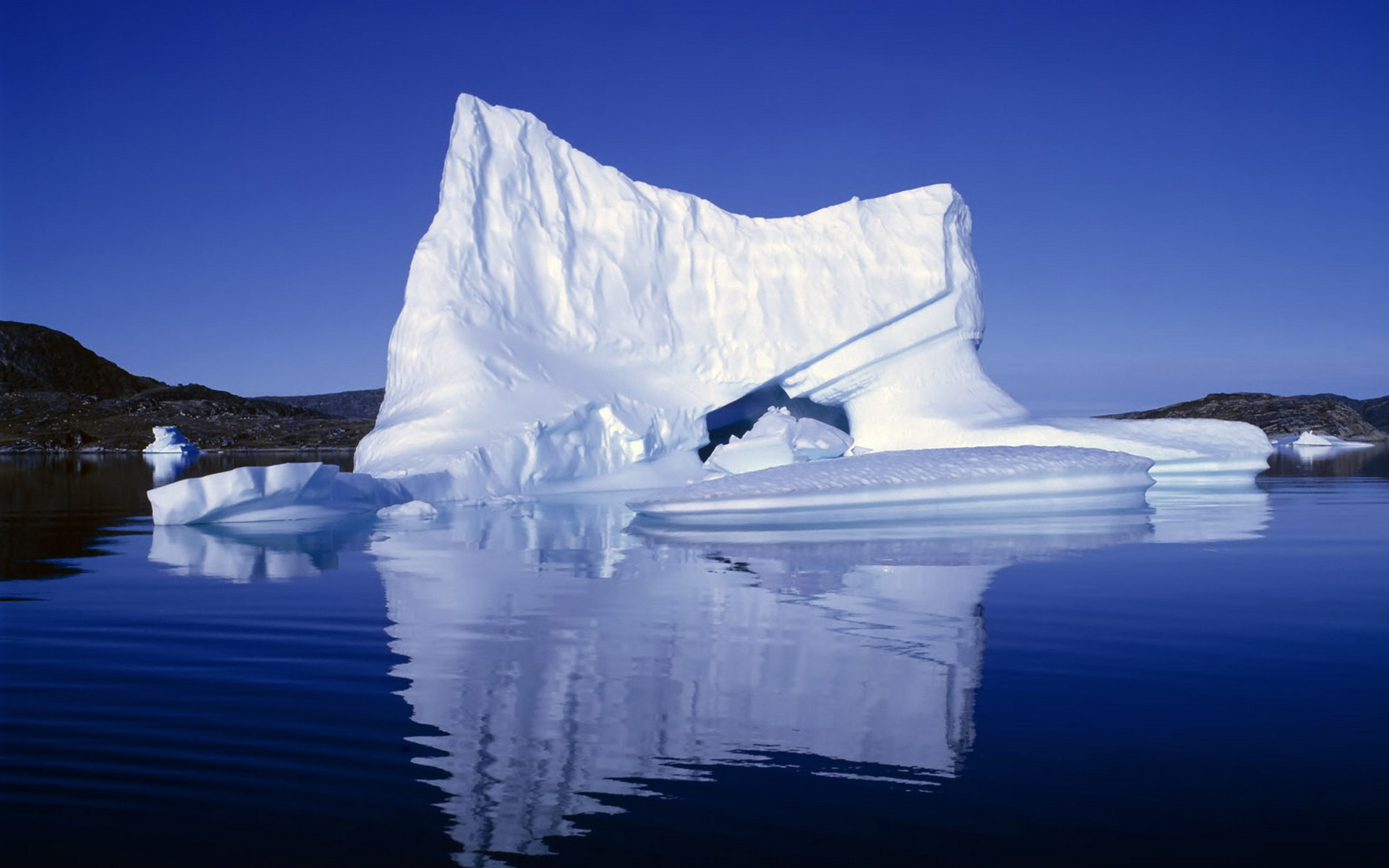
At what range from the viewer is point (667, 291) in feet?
56.0

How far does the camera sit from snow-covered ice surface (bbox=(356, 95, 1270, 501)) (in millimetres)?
14828

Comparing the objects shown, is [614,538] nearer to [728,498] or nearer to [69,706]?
[728,498]

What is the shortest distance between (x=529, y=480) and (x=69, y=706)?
10546mm

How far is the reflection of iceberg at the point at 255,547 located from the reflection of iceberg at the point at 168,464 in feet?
36.4

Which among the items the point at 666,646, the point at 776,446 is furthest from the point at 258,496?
the point at 776,446

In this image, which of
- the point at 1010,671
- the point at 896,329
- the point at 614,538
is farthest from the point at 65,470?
the point at 1010,671

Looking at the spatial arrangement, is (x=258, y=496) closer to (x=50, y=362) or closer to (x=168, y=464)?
(x=168, y=464)

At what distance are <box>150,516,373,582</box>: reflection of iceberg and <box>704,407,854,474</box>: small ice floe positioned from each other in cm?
574

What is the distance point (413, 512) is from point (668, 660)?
316 inches

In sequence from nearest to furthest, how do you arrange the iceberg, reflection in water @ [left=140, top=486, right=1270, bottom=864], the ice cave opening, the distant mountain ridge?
reflection in water @ [left=140, top=486, right=1270, bottom=864]
the iceberg
the ice cave opening
the distant mountain ridge

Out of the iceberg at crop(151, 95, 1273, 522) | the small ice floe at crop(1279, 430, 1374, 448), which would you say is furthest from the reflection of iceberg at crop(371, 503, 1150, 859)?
the small ice floe at crop(1279, 430, 1374, 448)

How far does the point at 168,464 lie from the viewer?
34625 mm

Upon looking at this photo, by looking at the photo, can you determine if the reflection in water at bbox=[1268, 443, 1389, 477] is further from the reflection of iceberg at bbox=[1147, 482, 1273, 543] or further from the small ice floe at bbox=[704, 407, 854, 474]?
the small ice floe at bbox=[704, 407, 854, 474]

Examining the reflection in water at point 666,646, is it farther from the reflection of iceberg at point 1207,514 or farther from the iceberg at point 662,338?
the iceberg at point 662,338
